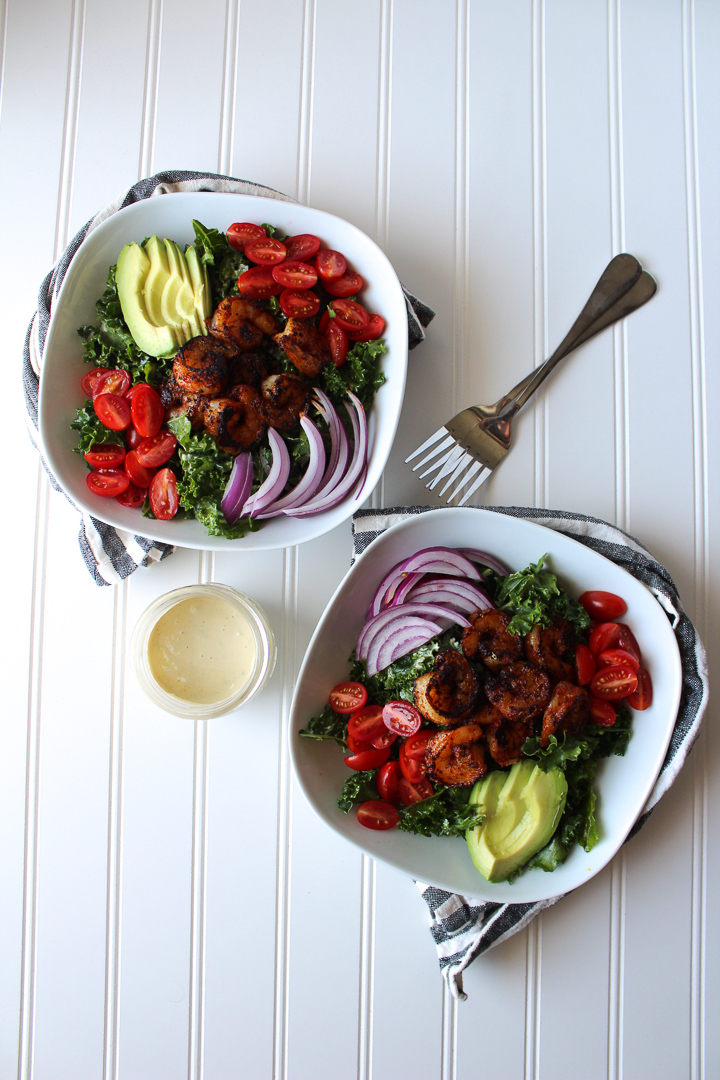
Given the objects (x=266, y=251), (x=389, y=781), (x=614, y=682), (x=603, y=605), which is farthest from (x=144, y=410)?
(x=614, y=682)

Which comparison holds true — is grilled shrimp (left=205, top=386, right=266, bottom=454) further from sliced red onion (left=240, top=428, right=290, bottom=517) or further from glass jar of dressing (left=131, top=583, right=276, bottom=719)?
glass jar of dressing (left=131, top=583, right=276, bottom=719)

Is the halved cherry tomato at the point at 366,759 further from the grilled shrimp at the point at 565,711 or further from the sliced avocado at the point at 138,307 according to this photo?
the sliced avocado at the point at 138,307

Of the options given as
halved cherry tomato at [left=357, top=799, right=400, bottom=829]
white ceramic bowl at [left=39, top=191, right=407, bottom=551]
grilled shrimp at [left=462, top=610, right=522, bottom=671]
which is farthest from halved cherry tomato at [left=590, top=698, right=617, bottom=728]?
white ceramic bowl at [left=39, top=191, right=407, bottom=551]

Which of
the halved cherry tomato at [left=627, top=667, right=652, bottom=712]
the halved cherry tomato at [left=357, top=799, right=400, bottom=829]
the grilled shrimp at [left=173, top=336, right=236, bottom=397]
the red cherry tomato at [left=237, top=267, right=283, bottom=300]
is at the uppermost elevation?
the red cherry tomato at [left=237, top=267, right=283, bottom=300]

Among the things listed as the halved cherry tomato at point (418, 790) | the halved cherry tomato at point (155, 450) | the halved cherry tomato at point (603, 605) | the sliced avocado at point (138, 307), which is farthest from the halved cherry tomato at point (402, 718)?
the sliced avocado at point (138, 307)

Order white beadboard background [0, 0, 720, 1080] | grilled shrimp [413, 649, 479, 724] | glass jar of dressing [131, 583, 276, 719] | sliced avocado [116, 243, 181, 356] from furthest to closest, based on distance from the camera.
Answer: white beadboard background [0, 0, 720, 1080] → glass jar of dressing [131, 583, 276, 719] → sliced avocado [116, 243, 181, 356] → grilled shrimp [413, 649, 479, 724]

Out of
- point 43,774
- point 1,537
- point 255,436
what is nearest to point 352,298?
point 255,436
